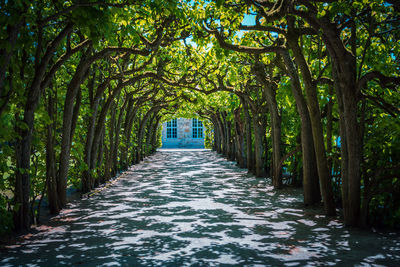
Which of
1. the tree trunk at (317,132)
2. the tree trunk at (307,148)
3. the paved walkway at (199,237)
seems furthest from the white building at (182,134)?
the tree trunk at (317,132)

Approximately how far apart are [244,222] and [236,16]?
4834 millimetres

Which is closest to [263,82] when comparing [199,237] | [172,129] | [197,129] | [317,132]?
[317,132]

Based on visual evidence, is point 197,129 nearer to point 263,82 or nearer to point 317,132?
point 263,82

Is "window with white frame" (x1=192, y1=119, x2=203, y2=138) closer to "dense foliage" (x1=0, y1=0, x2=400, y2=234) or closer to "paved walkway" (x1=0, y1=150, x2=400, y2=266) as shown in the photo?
"dense foliage" (x1=0, y1=0, x2=400, y2=234)

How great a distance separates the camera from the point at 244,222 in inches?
262

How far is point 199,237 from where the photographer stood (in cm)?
555

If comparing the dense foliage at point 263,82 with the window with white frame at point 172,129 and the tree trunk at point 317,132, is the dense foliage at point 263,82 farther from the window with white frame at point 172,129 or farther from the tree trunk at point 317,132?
the window with white frame at point 172,129

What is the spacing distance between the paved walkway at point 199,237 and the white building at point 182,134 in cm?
5043

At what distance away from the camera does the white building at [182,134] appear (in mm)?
59719

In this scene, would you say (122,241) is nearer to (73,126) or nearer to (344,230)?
(344,230)

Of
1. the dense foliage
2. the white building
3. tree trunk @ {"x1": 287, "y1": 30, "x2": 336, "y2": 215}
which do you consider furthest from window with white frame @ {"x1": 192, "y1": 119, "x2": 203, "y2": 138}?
tree trunk @ {"x1": 287, "y1": 30, "x2": 336, "y2": 215}

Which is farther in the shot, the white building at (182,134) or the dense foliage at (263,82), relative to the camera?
the white building at (182,134)

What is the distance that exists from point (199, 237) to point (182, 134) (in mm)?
54589

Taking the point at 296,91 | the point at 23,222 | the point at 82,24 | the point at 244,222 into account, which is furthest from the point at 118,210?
the point at 296,91
